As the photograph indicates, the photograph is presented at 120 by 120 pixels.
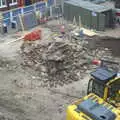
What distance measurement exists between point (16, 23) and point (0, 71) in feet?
29.0

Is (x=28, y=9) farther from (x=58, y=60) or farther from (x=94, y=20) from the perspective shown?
(x=58, y=60)

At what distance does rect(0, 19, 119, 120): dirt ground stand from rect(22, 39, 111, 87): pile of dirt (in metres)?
0.50

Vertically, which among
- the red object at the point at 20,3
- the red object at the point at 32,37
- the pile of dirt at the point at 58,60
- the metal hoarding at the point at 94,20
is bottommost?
the pile of dirt at the point at 58,60

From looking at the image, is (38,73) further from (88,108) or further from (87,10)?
(87,10)

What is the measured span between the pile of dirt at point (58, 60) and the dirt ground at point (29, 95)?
50 centimetres

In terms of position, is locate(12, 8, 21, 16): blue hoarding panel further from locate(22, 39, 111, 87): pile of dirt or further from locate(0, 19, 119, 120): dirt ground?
locate(0, 19, 119, 120): dirt ground

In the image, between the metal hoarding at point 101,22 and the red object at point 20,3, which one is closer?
the metal hoarding at point 101,22

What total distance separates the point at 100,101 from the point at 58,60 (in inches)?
320

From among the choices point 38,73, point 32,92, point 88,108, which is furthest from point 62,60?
point 88,108

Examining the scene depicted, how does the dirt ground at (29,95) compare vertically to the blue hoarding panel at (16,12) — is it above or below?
below

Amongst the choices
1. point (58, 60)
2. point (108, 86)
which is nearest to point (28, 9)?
point (58, 60)

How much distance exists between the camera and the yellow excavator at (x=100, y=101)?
12.4 meters

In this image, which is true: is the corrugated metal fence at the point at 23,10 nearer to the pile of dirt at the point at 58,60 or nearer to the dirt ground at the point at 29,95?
the pile of dirt at the point at 58,60

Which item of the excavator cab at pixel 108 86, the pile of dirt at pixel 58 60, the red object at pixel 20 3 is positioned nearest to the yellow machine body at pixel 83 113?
the excavator cab at pixel 108 86
